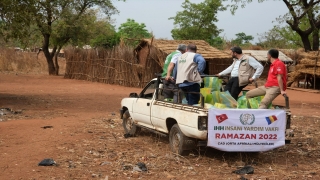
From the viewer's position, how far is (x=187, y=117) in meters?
7.73

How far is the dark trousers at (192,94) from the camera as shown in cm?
862

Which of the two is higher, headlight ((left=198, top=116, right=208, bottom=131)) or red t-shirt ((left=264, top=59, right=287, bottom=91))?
red t-shirt ((left=264, top=59, right=287, bottom=91))

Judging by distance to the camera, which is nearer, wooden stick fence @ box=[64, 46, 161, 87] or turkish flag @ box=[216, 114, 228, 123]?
turkish flag @ box=[216, 114, 228, 123]

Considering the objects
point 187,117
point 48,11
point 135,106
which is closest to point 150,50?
point 48,11

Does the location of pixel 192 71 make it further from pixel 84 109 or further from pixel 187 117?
pixel 84 109

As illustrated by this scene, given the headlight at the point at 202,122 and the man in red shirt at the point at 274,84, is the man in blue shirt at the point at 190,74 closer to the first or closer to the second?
the man in red shirt at the point at 274,84

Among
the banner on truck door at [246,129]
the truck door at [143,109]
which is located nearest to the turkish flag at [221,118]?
the banner on truck door at [246,129]

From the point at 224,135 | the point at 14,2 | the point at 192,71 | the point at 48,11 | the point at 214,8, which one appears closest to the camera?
the point at 224,135

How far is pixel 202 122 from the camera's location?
7492mm

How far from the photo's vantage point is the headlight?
746 cm

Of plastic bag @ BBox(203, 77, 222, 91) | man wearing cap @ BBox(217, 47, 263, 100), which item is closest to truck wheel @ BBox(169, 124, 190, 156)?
plastic bag @ BBox(203, 77, 222, 91)

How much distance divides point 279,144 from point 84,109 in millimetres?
8844

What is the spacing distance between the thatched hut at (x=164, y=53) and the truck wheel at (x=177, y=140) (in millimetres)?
15300

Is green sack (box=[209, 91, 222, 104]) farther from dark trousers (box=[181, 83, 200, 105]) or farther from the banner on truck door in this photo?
the banner on truck door
